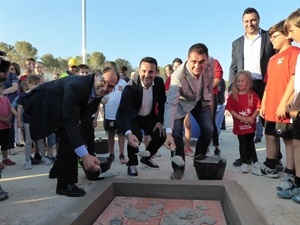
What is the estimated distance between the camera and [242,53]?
4207 mm

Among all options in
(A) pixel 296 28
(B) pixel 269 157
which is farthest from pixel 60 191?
(A) pixel 296 28

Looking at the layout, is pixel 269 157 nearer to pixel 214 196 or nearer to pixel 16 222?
pixel 214 196

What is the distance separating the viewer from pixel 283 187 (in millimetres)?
2783

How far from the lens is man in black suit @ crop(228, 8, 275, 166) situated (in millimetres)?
3990

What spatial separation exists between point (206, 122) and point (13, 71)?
12.5 ft

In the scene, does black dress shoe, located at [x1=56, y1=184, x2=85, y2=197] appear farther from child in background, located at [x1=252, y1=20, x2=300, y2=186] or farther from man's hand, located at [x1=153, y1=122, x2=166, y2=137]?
child in background, located at [x1=252, y1=20, x2=300, y2=186]

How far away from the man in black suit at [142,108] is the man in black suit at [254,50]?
1317mm

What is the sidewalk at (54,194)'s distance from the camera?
237cm

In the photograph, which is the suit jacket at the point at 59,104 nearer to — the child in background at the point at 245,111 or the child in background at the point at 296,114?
the child in background at the point at 296,114

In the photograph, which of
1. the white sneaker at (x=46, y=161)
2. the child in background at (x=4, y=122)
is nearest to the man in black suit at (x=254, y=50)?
the white sneaker at (x=46, y=161)

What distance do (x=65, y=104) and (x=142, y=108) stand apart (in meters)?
1.28

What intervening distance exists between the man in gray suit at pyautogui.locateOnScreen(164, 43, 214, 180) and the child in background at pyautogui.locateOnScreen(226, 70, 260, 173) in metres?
0.49

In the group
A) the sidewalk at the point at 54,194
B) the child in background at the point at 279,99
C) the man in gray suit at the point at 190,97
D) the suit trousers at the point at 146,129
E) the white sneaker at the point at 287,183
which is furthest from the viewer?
the suit trousers at the point at 146,129

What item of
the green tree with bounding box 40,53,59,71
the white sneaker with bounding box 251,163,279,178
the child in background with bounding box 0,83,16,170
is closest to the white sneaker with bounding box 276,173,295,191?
the white sneaker with bounding box 251,163,279,178
